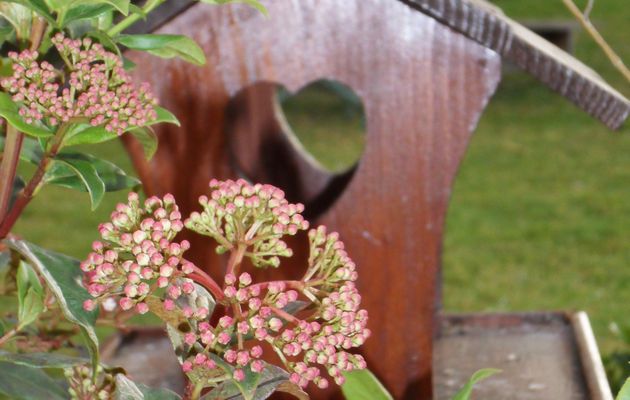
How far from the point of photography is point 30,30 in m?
0.83

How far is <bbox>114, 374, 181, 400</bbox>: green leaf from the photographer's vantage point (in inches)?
27.7

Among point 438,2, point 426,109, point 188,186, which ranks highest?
point 438,2

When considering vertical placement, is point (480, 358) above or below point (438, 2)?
below

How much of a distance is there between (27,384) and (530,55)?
0.58m

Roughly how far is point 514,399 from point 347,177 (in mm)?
488

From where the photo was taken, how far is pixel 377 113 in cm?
113

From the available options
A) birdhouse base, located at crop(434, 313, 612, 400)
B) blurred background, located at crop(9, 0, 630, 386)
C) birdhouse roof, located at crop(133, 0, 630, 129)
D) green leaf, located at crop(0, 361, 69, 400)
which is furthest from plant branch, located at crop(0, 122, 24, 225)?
blurred background, located at crop(9, 0, 630, 386)

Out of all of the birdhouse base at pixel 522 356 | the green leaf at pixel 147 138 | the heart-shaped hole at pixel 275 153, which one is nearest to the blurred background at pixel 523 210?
the heart-shaped hole at pixel 275 153

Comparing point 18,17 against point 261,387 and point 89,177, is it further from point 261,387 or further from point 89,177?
point 261,387

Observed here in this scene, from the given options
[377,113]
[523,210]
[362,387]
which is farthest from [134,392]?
[523,210]

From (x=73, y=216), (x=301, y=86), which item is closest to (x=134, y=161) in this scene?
(x=301, y=86)

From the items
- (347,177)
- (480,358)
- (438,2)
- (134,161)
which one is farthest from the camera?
(347,177)

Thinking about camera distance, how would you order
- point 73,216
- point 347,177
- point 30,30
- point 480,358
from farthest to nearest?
1. point 73,216
2. point 347,177
3. point 480,358
4. point 30,30

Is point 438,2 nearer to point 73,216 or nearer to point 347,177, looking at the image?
point 347,177
